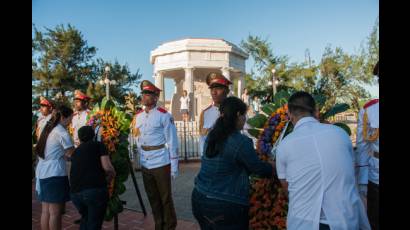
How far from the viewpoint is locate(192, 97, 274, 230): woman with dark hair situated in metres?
2.54

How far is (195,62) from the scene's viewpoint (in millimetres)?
23141

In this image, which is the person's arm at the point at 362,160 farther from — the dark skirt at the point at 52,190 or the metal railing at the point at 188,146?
the metal railing at the point at 188,146

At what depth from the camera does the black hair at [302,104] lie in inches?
89.0

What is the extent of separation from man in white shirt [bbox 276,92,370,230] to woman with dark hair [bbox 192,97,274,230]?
435 mm

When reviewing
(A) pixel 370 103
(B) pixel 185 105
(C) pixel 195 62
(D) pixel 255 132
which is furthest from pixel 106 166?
(C) pixel 195 62

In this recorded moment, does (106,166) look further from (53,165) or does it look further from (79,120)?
(79,120)

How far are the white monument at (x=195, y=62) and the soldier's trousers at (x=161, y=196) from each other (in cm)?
1736

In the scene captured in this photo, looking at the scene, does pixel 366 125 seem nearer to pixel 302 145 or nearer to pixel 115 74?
pixel 302 145

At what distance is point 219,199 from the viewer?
2557 mm

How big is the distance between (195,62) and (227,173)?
21.0 metres

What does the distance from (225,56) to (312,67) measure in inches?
325

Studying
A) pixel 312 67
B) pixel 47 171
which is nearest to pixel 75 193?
pixel 47 171

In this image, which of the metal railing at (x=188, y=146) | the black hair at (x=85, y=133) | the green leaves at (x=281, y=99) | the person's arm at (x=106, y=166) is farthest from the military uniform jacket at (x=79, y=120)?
the metal railing at (x=188, y=146)
